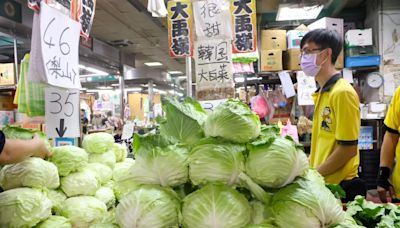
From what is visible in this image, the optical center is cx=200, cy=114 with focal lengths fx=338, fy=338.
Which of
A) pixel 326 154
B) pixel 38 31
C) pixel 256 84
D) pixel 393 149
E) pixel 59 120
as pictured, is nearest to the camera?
pixel 38 31

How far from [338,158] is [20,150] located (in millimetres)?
2065

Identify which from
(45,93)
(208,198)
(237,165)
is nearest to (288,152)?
(237,165)

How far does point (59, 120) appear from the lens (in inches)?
86.2

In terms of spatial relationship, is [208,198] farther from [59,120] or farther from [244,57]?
[244,57]

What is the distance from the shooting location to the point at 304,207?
1.14m

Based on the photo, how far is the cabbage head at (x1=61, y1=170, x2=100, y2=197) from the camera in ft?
6.75

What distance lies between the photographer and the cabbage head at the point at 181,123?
4.60 feet

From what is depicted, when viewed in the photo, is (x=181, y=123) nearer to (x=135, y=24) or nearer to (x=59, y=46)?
(x=59, y=46)

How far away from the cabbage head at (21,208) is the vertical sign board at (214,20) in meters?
2.33

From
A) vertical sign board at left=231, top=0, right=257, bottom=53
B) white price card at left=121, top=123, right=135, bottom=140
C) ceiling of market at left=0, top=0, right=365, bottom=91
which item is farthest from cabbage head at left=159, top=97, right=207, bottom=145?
ceiling of market at left=0, top=0, right=365, bottom=91

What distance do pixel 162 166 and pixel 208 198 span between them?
21 centimetres

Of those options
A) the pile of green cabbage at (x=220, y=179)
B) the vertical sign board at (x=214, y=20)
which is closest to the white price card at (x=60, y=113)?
the pile of green cabbage at (x=220, y=179)

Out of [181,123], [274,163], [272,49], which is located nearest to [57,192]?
[181,123]

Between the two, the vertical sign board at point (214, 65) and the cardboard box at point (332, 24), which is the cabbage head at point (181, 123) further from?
the cardboard box at point (332, 24)
